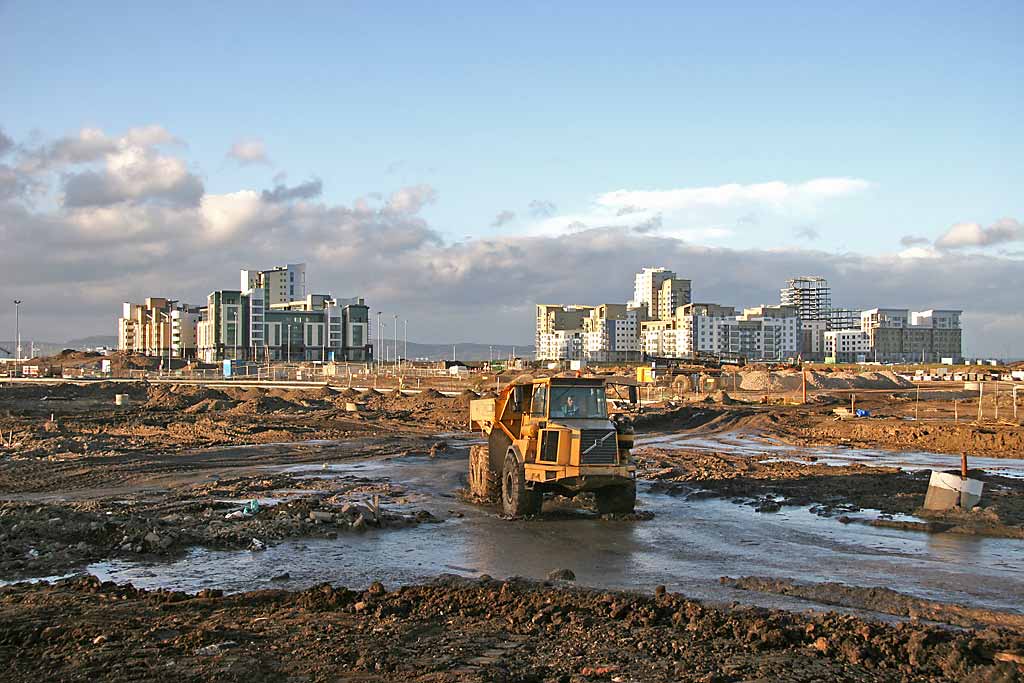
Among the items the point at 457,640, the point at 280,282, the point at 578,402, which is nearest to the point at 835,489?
the point at 578,402

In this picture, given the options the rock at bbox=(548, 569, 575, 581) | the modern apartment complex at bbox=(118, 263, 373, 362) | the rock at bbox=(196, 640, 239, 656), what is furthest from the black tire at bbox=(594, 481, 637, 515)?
the modern apartment complex at bbox=(118, 263, 373, 362)

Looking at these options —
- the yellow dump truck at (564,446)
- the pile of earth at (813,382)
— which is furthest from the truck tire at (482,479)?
the pile of earth at (813,382)

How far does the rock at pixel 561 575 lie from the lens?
12.4 meters

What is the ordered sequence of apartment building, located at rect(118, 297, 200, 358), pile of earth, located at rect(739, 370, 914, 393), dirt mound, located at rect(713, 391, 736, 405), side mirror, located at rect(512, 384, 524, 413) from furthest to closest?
apartment building, located at rect(118, 297, 200, 358) → pile of earth, located at rect(739, 370, 914, 393) → dirt mound, located at rect(713, 391, 736, 405) → side mirror, located at rect(512, 384, 524, 413)

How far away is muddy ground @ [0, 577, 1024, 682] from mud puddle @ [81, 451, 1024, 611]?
1488 millimetres

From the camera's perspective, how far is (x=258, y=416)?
44.6m

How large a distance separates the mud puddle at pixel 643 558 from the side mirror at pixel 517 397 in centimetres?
222

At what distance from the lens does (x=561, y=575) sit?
1255 centimetres

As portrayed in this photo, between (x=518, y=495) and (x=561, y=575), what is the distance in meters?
4.89

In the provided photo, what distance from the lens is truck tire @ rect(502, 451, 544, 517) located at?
684 inches

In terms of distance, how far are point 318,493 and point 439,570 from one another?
8425mm

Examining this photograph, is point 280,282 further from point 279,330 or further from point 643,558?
point 643,558

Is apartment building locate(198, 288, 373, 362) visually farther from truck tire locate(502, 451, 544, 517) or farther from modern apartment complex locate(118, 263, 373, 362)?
truck tire locate(502, 451, 544, 517)

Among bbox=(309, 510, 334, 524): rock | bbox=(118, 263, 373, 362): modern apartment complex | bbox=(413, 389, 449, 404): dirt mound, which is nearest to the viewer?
bbox=(309, 510, 334, 524): rock
